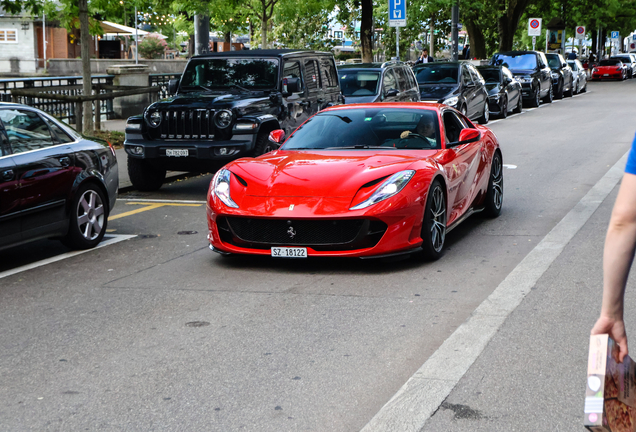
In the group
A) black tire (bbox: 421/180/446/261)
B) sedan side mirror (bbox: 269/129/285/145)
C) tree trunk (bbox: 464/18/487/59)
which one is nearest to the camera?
black tire (bbox: 421/180/446/261)

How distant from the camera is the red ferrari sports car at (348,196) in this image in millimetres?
7070

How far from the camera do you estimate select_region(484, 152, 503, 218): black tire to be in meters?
9.55

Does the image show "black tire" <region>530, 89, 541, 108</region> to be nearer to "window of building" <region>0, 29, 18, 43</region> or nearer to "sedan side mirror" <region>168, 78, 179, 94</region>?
"sedan side mirror" <region>168, 78, 179, 94</region>

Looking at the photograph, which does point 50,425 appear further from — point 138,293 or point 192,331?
point 138,293

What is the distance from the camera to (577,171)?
13.7 m

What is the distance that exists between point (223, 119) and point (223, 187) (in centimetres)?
442

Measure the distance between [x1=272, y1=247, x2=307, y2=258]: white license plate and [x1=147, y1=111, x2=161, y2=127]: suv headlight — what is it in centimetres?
548

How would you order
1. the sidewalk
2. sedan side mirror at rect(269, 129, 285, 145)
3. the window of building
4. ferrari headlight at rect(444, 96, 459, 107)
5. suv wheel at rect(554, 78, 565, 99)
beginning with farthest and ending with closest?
the window of building → suv wheel at rect(554, 78, 565, 99) → ferrari headlight at rect(444, 96, 459, 107) → the sidewalk → sedan side mirror at rect(269, 129, 285, 145)

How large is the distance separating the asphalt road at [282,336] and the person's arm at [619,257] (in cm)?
166

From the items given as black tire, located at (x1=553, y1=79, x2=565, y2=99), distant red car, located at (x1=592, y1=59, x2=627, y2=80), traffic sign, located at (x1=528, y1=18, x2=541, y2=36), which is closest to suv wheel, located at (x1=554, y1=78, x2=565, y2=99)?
black tire, located at (x1=553, y1=79, x2=565, y2=99)

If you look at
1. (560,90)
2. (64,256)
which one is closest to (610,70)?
(560,90)

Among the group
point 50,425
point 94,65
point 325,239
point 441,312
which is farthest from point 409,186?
point 94,65

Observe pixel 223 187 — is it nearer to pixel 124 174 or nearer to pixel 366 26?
pixel 124 174

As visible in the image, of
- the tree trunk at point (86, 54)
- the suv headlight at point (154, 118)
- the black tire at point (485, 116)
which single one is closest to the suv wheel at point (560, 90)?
the black tire at point (485, 116)
